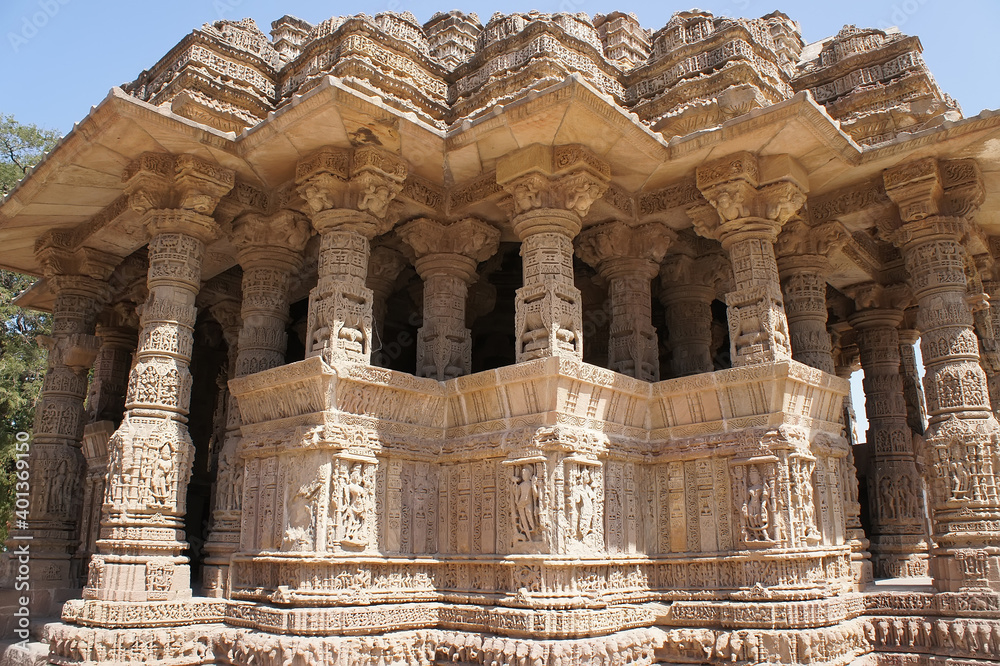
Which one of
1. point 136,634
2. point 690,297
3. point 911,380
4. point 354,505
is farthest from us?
point 911,380

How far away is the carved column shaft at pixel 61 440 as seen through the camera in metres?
10.2

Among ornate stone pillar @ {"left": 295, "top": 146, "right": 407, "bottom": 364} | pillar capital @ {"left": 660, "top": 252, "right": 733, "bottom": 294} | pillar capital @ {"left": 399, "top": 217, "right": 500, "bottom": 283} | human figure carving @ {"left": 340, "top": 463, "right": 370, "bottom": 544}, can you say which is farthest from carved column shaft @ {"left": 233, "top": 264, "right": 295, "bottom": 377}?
pillar capital @ {"left": 660, "top": 252, "right": 733, "bottom": 294}

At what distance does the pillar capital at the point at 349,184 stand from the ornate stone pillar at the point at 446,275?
1.03 m

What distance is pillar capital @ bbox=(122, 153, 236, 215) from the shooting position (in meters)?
8.52

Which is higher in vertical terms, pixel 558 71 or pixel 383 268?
pixel 558 71

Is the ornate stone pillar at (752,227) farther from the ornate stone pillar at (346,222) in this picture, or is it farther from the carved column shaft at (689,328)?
the ornate stone pillar at (346,222)

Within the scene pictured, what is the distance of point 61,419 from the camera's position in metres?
10.4

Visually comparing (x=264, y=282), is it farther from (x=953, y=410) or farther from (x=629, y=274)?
(x=953, y=410)

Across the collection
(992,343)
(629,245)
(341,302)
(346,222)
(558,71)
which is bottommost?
(341,302)

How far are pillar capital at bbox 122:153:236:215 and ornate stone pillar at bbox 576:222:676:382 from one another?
446 cm

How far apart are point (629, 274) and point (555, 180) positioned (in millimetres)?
1819

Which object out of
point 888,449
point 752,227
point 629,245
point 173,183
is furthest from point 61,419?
point 888,449

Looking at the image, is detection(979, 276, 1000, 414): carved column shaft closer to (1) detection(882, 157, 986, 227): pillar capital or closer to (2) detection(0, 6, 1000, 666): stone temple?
(2) detection(0, 6, 1000, 666): stone temple

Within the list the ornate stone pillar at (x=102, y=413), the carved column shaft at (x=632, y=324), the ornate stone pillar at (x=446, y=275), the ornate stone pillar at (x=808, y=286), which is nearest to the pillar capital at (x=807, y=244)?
the ornate stone pillar at (x=808, y=286)
